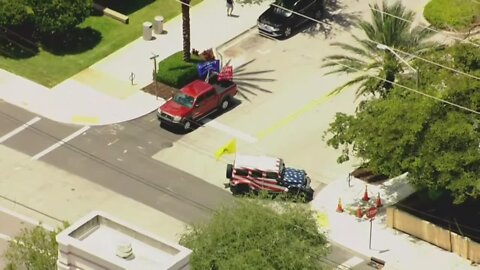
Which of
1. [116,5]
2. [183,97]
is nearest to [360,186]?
[183,97]

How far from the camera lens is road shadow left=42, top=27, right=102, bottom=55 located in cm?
6706

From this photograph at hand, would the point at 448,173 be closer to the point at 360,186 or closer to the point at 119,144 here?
the point at 360,186

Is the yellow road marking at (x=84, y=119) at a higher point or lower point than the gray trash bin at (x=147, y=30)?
lower

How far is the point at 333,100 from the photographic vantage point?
209ft

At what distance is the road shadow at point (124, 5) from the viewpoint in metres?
70.9

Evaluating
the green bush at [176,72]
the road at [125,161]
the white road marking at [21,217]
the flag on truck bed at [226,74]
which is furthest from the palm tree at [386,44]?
the white road marking at [21,217]

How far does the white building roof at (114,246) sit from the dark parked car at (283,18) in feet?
102

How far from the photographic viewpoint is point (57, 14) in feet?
217

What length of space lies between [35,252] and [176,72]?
2209 cm

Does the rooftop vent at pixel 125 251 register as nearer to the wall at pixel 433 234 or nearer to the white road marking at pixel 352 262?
the white road marking at pixel 352 262

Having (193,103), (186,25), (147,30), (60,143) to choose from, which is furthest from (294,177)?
(147,30)

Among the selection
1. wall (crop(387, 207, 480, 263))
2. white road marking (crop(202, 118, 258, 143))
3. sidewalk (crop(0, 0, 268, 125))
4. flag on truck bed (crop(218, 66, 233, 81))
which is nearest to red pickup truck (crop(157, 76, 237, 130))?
white road marking (crop(202, 118, 258, 143))

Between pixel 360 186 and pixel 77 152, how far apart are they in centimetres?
1304

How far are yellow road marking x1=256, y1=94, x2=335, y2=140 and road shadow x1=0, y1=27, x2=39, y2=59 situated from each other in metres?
13.8
